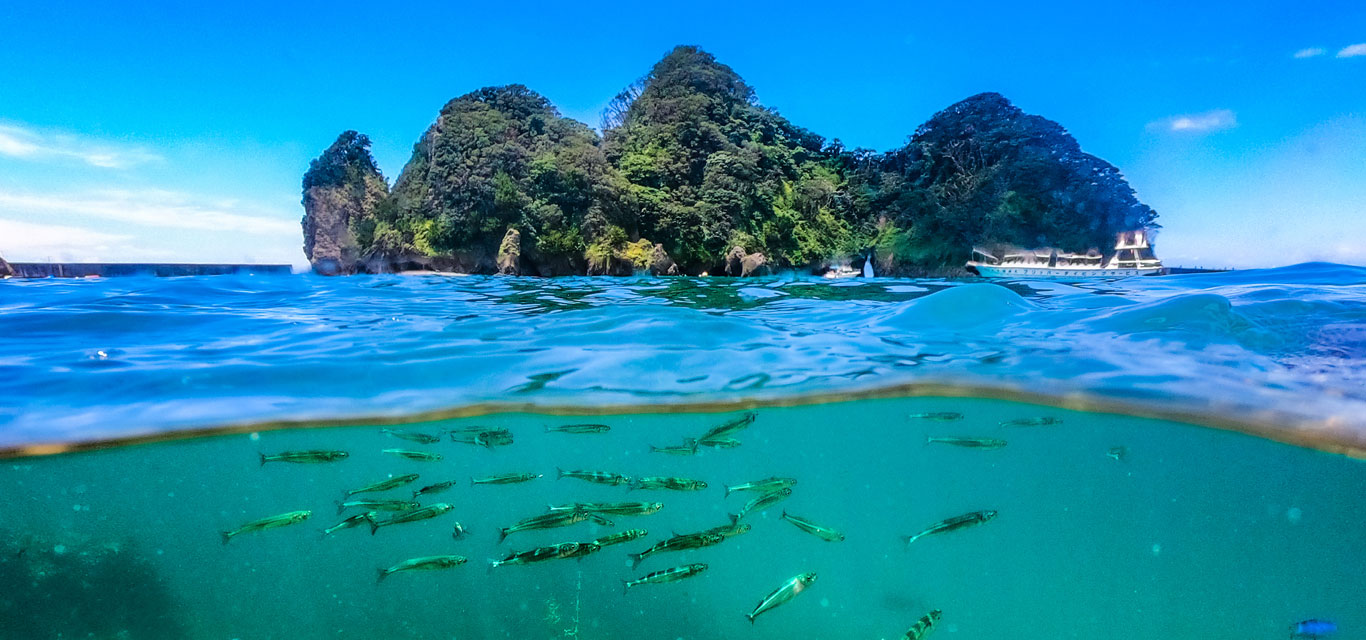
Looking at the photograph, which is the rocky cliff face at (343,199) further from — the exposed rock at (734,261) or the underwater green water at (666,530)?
the underwater green water at (666,530)

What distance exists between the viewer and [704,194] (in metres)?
46.3

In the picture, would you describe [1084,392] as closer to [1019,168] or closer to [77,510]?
[77,510]

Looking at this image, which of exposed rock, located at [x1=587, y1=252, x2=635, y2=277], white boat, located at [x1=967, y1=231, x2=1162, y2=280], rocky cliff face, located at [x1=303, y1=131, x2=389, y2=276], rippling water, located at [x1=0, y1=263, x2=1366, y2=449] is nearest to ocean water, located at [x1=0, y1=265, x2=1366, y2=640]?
rippling water, located at [x1=0, y1=263, x2=1366, y2=449]

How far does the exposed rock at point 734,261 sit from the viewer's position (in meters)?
45.3

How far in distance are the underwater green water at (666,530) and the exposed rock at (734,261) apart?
103 ft

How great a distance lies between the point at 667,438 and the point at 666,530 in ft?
8.32

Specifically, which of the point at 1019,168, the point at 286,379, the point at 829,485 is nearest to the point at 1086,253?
the point at 1019,168

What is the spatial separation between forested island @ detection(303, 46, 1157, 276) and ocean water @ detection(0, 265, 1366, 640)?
98.1 feet

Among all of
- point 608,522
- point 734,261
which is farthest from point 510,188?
point 608,522

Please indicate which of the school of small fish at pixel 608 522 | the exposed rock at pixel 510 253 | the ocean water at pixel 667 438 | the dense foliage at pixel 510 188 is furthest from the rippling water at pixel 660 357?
the dense foliage at pixel 510 188

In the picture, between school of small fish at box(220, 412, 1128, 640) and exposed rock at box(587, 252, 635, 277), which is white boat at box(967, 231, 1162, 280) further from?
school of small fish at box(220, 412, 1128, 640)

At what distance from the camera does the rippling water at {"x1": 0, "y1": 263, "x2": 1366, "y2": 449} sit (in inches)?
297

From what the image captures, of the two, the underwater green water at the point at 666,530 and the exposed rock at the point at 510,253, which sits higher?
the exposed rock at the point at 510,253

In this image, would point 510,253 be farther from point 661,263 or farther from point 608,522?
point 608,522
